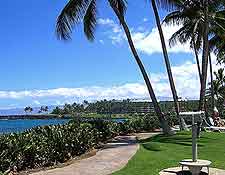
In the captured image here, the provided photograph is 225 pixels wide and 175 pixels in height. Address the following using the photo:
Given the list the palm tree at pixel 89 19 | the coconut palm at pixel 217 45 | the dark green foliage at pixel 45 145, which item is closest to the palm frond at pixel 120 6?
the palm tree at pixel 89 19

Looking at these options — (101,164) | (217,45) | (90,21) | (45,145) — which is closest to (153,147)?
(101,164)

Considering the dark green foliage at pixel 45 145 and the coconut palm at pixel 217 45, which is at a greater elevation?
the coconut palm at pixel 217 45

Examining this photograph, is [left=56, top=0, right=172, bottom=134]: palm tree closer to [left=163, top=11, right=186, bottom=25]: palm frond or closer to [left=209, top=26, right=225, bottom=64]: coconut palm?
[left=163, top=11, right=186, bottom=25]: palm frond

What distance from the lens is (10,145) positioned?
11.3m

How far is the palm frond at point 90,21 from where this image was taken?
22.7 m

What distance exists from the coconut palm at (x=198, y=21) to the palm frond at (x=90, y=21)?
15.2 feet

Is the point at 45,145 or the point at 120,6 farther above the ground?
the point at 120,6

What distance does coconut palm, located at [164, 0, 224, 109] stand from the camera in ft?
78.1

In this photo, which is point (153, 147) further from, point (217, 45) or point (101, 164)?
point (217, 45)

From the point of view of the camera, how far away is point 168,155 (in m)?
15.4

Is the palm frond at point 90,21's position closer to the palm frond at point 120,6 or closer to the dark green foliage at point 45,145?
the palm frond at point 120,6

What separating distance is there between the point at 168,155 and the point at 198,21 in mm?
16289

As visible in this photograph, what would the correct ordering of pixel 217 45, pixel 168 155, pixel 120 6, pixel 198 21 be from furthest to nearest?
pixel 217 45 → pixel 198 21 → pixel 120 6 → pixel 168 155

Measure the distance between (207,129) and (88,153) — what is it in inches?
552
